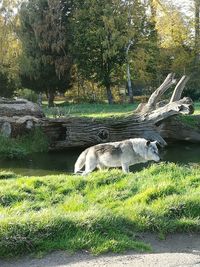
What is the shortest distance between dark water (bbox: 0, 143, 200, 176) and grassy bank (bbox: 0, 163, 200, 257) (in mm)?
5962

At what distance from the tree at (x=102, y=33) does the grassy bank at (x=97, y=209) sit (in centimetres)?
3527

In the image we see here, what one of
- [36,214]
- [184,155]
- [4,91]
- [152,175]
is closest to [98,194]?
[152,175]

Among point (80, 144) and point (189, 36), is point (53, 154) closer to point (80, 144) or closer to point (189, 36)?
point (80, 144)

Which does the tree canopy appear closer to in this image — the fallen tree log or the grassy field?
the grassy field

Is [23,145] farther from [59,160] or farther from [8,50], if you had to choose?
[8,50]

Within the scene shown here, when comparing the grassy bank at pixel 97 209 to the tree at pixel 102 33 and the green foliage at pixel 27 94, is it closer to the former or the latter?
the tree at pixel 102 33

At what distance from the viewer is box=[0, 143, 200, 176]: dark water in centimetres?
1668

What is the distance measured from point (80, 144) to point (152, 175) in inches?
457

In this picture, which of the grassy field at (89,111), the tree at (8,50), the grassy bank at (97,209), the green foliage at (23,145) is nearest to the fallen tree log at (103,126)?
the green foliage at (23,145)

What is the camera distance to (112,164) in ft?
41.9

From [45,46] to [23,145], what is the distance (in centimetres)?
2405

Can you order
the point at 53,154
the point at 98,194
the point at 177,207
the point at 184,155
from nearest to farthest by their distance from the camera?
1. the point at 177,207
2. the point at 98,194
3. the point at 184,155
4. the point at 53,154

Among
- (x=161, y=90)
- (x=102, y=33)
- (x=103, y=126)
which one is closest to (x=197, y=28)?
(x=102, y=33)

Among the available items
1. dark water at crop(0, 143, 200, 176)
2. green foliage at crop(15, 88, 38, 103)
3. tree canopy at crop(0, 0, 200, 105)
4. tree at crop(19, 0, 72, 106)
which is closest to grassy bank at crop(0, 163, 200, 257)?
dark water at crop(0, 143, 200, 176)
